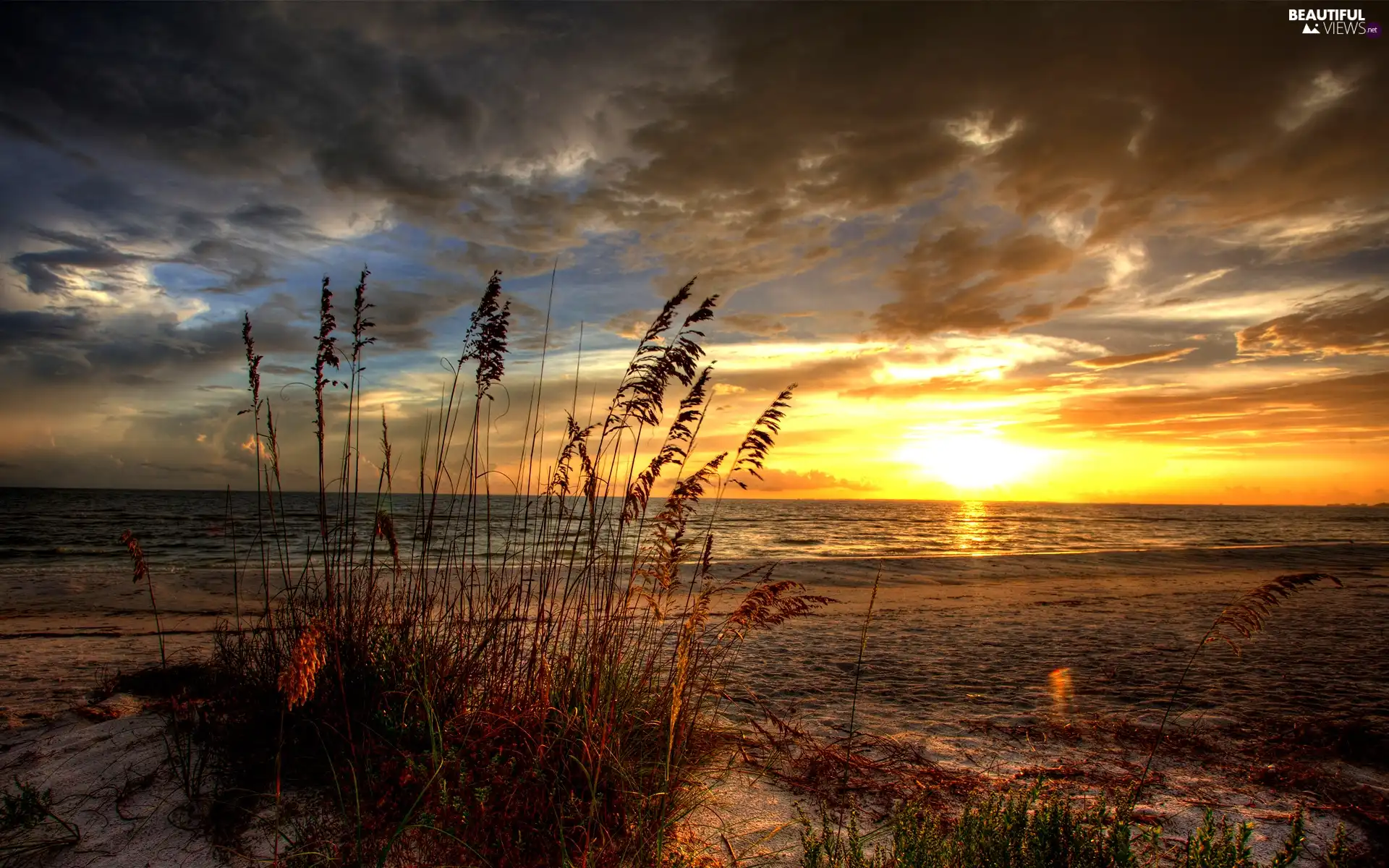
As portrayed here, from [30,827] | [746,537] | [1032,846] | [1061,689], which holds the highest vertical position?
[1032,846]

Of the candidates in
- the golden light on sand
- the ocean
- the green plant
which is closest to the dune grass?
the golden light on sand

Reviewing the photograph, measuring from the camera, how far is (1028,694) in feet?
19.5

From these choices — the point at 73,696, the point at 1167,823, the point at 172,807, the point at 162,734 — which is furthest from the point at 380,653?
the point at 1167,823

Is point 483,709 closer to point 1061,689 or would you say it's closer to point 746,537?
point 1061,689

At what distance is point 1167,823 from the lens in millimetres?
3375

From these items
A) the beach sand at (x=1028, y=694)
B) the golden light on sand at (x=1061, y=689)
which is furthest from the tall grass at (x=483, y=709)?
the golden light on sand at (x=1061, y=689)

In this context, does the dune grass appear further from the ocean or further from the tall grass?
the ocean

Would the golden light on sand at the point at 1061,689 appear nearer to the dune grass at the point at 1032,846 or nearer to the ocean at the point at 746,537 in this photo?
the dune grass at the point at 1032,846

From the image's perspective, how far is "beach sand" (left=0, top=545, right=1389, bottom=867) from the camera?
373 centimetres

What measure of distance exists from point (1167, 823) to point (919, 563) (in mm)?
17016

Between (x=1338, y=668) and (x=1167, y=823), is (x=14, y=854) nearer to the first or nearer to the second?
(x=1167, y=823)

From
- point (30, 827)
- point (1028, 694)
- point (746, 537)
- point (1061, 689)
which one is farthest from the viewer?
point (746, 537)

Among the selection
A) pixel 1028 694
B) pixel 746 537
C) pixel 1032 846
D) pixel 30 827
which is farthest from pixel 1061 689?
pixel 746 537

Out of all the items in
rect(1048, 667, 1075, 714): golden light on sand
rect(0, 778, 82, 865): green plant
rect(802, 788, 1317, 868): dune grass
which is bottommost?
rect(1048, 667, 1075, 714): golden light on sand
